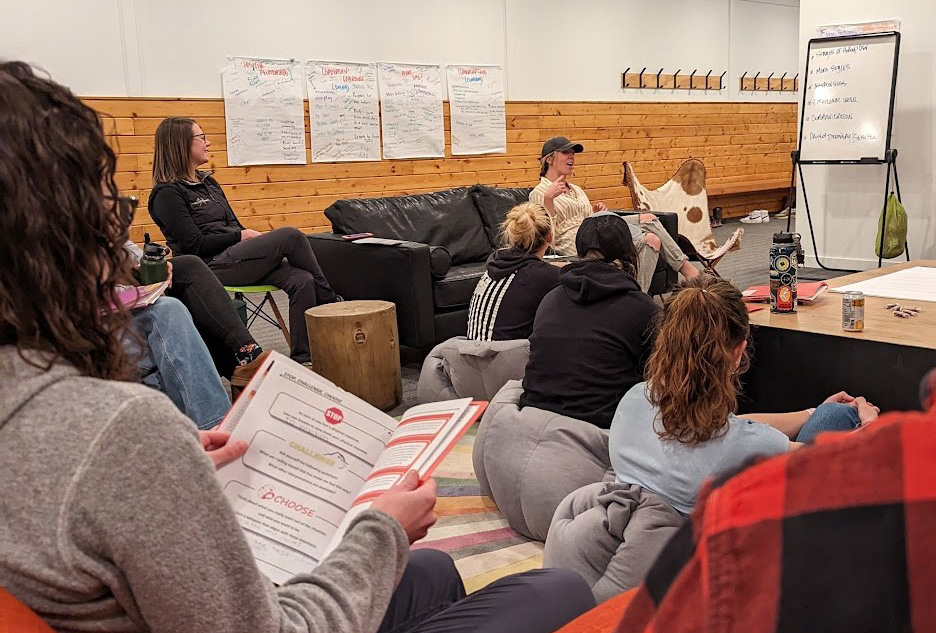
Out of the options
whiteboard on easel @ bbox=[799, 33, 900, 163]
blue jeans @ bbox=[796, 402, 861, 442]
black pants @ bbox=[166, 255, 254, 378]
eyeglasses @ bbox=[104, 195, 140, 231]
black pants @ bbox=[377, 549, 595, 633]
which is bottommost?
blue jeans @ bbox=[796, 402, 861, 442]

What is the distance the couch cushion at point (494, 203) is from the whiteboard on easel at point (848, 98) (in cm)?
250

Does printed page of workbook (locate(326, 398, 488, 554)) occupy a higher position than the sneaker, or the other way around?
printed page of workbook (locate(326, 398, 488, 554))

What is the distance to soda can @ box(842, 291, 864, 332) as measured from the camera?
2533 mm

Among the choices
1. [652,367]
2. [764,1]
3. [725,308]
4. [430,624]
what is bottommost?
[430,624]

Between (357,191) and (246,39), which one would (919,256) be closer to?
(357,191)

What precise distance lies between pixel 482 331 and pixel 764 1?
9.29 m

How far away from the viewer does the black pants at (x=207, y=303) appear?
370 centimetres

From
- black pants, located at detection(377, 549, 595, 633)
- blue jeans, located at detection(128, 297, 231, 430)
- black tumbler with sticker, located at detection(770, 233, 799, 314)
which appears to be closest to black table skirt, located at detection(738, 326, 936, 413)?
black tumbler with sticker, located at detection(770, 233, 799, 314)

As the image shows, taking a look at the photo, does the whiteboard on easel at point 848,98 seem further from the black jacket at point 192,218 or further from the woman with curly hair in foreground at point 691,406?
the woman with curly hair in foreground at point 691,406

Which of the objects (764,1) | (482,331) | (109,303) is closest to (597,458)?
(482,331)

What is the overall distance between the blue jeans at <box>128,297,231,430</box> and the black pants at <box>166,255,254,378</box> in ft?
1.99

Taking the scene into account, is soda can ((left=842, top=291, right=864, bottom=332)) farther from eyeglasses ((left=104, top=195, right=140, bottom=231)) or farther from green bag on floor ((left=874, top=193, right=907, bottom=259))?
green bag on floor ((left=874, top=193, right=907, bottom=259))

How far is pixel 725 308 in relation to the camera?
6.77 feet

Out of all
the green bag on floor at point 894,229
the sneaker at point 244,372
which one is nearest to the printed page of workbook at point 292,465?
the sneaker at point 244,372
